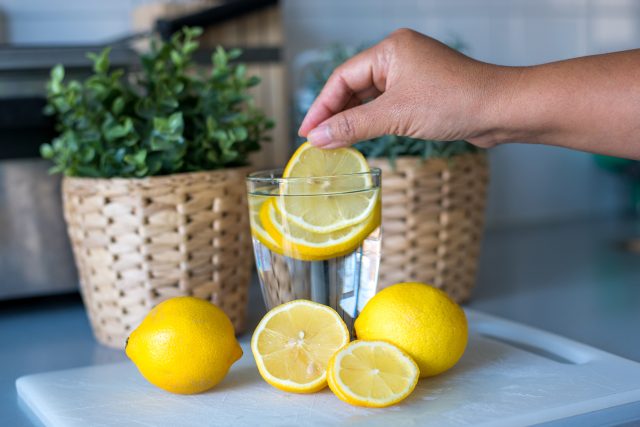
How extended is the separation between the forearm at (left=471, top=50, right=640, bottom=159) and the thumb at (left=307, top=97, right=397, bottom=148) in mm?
85

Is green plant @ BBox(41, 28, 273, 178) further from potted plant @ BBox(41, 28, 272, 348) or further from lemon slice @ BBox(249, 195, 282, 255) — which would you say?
lemon slice @ BBox(249, 195, 282, 255)

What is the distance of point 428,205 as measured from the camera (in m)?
0.94

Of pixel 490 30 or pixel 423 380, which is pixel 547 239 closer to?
pixel 490 30

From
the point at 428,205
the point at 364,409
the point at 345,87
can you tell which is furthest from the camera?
the point at 428,205

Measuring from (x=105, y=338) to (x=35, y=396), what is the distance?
0.23 metres

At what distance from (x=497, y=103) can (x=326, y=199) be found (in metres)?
0.16

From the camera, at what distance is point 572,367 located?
0.69m

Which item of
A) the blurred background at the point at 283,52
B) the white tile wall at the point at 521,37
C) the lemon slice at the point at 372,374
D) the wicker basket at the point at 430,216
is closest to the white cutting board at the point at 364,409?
the lemon slice at the point at 372,374

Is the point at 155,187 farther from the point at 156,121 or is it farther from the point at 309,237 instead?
the point at 309,237

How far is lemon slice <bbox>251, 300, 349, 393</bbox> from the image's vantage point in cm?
64

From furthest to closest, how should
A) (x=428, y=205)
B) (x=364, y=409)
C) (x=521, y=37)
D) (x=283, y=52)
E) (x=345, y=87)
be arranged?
(x=521, y=37), (x=283, y=52), (x=428, y=205), (x=345, y=87), (x=364, y=409)

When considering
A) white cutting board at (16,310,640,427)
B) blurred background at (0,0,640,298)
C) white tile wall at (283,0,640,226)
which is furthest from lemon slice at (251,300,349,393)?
white tile wall at (283,0,640,226)

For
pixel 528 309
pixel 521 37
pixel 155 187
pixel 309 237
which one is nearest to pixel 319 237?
pixel 309 237

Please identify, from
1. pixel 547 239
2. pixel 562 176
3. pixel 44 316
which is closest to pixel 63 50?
pixel 44 316
